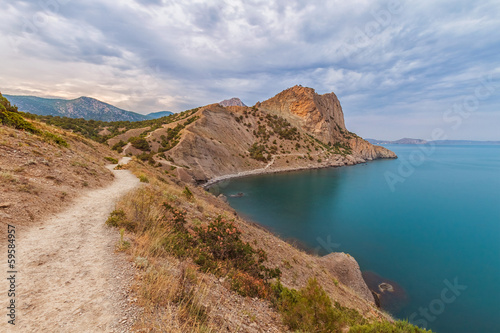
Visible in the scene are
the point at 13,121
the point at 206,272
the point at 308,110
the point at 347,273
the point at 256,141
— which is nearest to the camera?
the point at 206,272

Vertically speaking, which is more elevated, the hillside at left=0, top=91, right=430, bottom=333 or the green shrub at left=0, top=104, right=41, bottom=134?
the green shrub at left=0, top=104, right=41, bottom=134

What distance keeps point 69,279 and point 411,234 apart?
3106 cm

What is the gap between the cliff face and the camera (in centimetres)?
5044

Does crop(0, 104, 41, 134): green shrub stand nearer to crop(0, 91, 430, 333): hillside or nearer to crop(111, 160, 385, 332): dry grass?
crop(0, 91, 430, 333): hillside

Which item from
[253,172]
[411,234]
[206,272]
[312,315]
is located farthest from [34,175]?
[253,172]

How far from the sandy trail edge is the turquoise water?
54.9ft

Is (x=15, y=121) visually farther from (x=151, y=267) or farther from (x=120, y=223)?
(x=151, y=267)

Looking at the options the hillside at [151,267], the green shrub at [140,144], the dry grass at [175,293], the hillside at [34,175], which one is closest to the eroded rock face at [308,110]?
the green shrub at [140,144]

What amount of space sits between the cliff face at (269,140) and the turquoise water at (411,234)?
10.5 metres

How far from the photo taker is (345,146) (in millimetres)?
105625

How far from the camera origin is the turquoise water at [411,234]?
14.0 metres

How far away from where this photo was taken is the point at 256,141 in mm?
74812

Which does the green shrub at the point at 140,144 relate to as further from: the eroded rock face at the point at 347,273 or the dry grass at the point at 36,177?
the eroded rock face at the point at 347,273

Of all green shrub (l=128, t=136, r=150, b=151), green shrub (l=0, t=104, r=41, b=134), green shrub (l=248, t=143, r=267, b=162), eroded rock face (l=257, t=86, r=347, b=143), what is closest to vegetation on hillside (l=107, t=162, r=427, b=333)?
green shrub (l=0, t=104, r=41, b=134)
